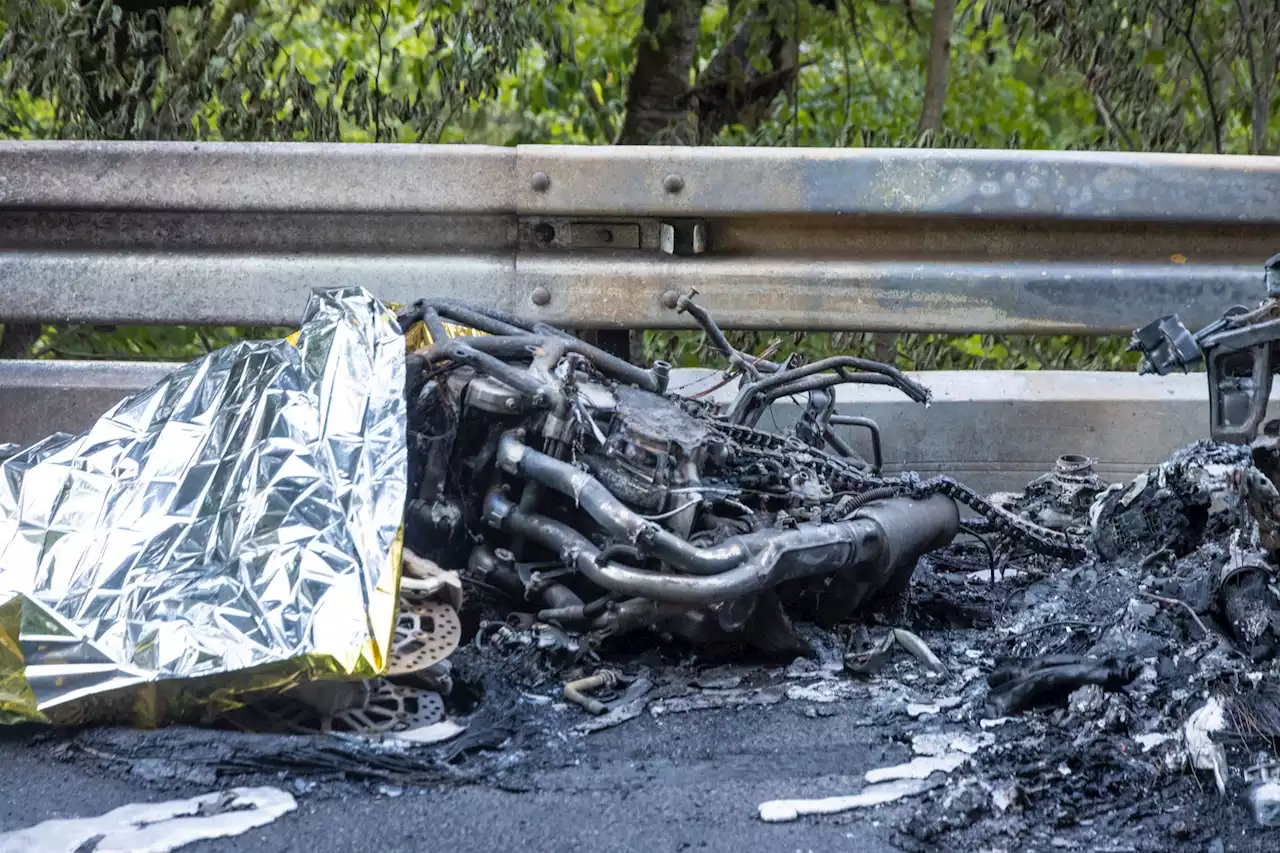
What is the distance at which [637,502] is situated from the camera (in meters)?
3.45

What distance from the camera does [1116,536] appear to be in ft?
13.3

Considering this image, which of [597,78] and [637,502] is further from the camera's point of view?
[597,78]

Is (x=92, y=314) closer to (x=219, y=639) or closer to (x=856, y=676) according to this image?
(x=219, y=639)

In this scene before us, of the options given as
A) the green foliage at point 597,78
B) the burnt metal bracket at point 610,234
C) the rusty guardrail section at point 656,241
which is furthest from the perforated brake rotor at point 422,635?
the green foliage at point 597,78

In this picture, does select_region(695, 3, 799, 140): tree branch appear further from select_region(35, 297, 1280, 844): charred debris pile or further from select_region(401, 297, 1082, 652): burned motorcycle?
select_region(401, 297, 1082, 652): burned motorcycle

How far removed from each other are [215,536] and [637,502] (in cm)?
102

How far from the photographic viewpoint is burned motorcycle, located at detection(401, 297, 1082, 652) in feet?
10.7

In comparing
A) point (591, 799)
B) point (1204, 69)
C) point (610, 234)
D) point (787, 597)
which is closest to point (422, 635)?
point (591, 799)

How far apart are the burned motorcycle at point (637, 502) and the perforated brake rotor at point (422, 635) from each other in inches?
10.7

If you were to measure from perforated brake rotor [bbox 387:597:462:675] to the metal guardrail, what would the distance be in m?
1.60

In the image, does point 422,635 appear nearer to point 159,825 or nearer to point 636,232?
point 159,825

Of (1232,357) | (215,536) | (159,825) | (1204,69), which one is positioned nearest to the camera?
(159,825)

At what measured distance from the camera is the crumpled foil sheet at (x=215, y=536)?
2865 mm

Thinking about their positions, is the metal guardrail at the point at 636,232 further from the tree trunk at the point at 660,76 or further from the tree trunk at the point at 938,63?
the tree trunk at the point at 660,76
